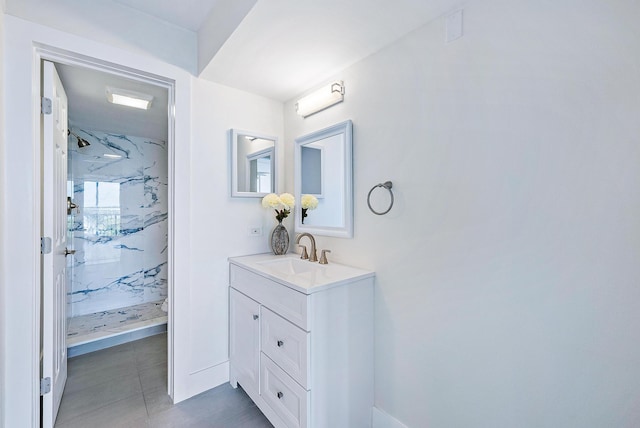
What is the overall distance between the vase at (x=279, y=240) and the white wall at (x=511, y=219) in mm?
812

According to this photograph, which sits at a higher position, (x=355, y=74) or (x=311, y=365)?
(x=355, y=74)

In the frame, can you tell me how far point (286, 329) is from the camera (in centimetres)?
A: 144

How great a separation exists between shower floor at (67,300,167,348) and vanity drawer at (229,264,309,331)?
1.52 meters

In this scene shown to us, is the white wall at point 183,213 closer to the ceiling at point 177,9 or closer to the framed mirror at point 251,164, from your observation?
the framed mirror at point 251,164

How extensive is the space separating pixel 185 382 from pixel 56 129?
1.74m

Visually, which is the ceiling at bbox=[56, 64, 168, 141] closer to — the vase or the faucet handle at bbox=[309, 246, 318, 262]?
the vase

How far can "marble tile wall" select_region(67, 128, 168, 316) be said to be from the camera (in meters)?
3.16

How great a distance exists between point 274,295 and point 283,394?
504mm

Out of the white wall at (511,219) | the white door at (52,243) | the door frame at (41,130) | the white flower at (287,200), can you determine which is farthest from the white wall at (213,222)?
the white wall at (511,219)

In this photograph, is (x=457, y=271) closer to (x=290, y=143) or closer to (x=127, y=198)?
(x=290, y=143)

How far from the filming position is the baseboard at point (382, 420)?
4.85ft

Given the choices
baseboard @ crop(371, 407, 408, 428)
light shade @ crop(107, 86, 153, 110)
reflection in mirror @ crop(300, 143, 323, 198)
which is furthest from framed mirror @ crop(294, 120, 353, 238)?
light shade @ crop(107, 86, 153, 110)

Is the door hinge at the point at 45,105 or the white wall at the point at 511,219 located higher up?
the door hinge at the point at 45,105

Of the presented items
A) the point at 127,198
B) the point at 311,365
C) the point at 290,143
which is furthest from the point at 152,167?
the point at 311,365
